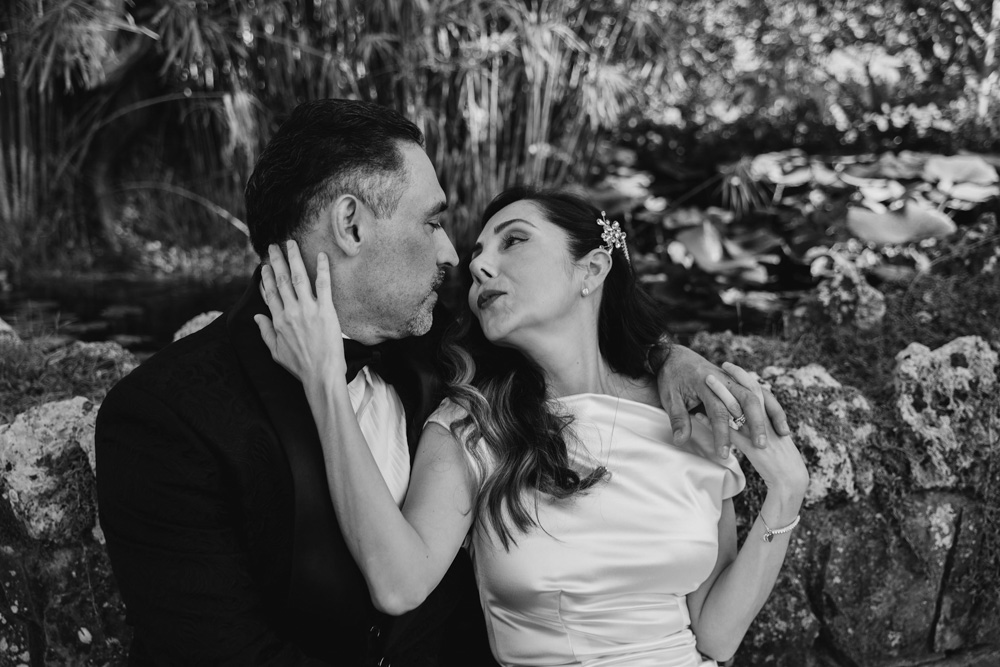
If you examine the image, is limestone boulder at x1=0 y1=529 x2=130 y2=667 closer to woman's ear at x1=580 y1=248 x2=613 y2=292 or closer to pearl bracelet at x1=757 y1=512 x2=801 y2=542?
woman's ear at x1=580 y1=248 x2=613 y2=292

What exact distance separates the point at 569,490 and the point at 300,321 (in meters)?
0.71

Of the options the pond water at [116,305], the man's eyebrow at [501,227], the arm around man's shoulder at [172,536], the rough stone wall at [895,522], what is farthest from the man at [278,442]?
the pond water at [116,305]

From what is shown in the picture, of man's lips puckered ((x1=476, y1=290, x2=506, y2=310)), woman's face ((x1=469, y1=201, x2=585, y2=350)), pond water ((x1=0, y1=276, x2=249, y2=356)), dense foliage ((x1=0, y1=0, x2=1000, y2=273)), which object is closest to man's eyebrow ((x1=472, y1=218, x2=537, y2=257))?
woman's face ((x1=469, y1=201, x2=585, y2=350))

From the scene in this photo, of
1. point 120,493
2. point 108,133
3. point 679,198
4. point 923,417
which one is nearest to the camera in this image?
point 120,493

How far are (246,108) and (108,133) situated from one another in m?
1.29

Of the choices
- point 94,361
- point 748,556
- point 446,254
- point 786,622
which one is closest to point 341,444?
point 446,254

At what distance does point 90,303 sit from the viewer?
4.23m

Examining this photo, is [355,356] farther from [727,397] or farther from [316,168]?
[727,397]

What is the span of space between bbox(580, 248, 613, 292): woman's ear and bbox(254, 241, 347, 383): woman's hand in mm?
729

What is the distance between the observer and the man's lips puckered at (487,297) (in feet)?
6.48

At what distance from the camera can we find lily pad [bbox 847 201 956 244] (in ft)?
12.6

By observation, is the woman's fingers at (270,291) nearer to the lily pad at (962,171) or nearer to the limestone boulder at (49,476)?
the limestone boulder at (49,476)

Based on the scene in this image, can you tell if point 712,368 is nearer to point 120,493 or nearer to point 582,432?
point 582,432

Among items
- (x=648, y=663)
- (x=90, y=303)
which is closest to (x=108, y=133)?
(x=90, y=303)
